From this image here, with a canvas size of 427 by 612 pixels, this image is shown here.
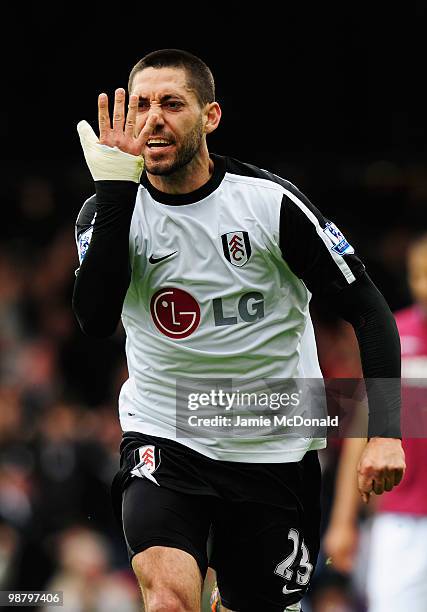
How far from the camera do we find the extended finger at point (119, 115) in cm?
486

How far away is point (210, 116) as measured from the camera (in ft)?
17.7

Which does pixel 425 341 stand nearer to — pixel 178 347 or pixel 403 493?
pixel 403 493

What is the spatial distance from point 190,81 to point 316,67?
6.58 m

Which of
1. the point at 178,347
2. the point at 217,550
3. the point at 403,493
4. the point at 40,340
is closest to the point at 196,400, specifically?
the point at 178,347

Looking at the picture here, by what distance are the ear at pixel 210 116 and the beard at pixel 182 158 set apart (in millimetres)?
77

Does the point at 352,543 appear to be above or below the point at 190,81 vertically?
below

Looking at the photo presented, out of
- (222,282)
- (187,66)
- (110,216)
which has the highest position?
(187,66)

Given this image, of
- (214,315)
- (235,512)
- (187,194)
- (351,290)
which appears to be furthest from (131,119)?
(235,512)

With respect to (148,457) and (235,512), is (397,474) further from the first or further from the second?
(148,457)

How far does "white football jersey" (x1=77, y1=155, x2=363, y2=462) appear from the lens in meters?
5.11

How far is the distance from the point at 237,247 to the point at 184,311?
1.03ft

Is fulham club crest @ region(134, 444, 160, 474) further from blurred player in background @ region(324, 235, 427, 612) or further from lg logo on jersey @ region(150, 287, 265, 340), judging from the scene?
blurred player in background @ region(324, 235, 427, 612)

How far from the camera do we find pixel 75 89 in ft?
38.7

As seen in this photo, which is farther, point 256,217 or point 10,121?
point 10,121
